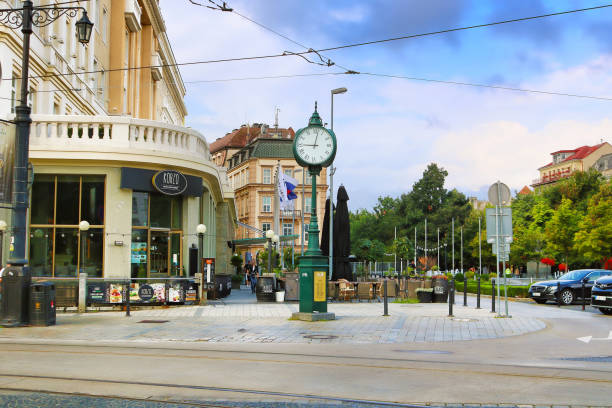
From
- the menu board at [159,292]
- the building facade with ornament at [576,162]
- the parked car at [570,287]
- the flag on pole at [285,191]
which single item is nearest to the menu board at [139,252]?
the menu board at [159,292]

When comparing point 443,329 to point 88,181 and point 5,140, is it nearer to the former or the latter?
point 5,140

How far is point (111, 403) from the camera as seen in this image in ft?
22.3

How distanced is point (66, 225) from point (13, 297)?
26.0ft

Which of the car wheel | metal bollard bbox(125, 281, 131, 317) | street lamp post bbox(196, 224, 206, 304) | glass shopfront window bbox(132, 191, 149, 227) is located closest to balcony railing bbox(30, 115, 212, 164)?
glass shopfront window bbox(132, 191, 149, 227)

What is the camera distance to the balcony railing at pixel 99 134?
2256cm

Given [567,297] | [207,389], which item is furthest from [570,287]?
[207,389]

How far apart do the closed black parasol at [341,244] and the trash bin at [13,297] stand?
14883 millimetres

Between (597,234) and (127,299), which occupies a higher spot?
(597,234)

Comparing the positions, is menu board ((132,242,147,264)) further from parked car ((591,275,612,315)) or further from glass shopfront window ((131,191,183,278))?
parked car ((591,275,612,315))

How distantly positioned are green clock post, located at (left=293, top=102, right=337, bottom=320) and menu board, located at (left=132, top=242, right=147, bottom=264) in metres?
8.13

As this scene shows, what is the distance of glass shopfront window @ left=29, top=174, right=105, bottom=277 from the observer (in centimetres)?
2272

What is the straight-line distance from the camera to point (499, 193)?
1872 centimetres

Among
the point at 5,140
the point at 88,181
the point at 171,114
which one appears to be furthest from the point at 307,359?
the point at 171,114

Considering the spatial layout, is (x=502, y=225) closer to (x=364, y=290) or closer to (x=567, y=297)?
(x=364, y=290)
